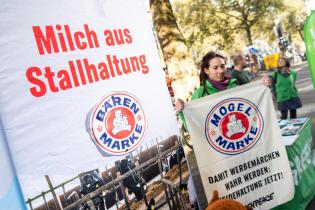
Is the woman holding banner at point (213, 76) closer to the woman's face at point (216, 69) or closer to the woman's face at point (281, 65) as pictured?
the woman's face at point (216, 69)

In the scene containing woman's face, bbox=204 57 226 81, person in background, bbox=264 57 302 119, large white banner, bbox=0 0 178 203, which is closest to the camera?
large white banner, bbox=0 0 178 203

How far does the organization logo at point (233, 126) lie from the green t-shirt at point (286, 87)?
3731 millimetres

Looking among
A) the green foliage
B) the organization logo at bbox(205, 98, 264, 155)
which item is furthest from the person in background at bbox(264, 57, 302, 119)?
the green foliage

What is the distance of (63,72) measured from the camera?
2.62 meters

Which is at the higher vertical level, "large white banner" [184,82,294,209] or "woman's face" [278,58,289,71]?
"woman's face" [278,58,289,71]

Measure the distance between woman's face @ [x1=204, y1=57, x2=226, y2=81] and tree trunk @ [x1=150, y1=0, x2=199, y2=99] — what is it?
13.8 feet

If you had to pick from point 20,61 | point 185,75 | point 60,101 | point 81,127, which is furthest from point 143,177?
point 185,75

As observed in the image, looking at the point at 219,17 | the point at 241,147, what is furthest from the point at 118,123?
the point at 219,17

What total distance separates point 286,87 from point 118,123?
510 centimetres

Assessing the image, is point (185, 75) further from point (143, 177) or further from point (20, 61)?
point (20, 61)

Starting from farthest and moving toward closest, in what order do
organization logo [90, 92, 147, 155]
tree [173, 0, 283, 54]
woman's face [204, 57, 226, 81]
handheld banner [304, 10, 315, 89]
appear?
tree [173, 0, 283, 54] → handheld banner [304, 10, 315, 89] → woman's face [204, 57, 226, 81] → organization logo [90, 92, 147, 155]

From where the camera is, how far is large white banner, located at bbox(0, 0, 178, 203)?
2.38m

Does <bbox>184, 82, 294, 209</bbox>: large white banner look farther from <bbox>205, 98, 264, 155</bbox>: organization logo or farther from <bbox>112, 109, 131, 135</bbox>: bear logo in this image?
<bbox>112, 109, 131, 135</bbox>: bear logo

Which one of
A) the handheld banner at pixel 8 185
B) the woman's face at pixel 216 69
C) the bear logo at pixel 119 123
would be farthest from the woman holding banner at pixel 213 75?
the handheld banner at pixel 8 185
